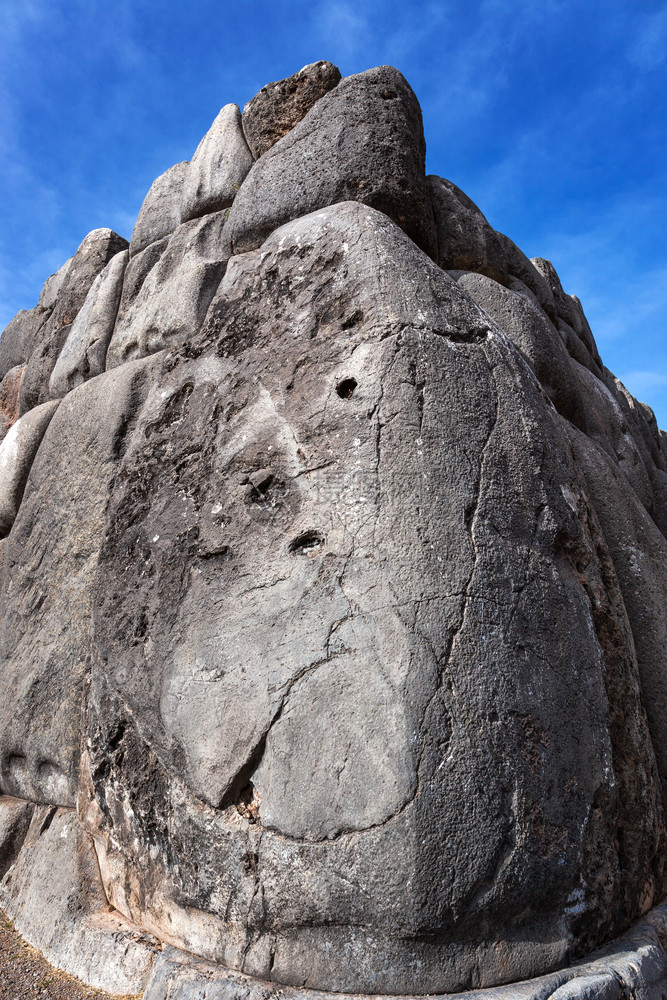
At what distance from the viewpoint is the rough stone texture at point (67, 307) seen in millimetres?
4570

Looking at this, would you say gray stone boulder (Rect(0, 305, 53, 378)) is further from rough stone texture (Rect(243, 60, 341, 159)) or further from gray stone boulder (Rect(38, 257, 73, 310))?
rough stone texture (Rect(243, 60, 341, 159))

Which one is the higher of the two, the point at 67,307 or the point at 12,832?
the point at 67,307

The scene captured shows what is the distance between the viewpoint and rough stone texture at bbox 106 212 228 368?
3.38m

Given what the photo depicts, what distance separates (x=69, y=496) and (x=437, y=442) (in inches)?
75.7

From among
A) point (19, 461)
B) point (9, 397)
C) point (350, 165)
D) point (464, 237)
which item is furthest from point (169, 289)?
point (9, 397)

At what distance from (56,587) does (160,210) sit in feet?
7.66

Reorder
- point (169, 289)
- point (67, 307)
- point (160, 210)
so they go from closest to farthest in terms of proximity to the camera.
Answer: point (169, 289)
point (160, 210)
point (67, 307)

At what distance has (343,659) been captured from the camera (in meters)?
1.93

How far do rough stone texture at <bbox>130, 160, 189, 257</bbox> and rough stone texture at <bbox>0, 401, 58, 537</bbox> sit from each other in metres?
1.11

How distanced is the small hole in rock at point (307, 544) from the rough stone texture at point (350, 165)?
5.31 ft

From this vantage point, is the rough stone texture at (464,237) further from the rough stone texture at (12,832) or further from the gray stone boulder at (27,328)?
the rough stone texture at (12,832)

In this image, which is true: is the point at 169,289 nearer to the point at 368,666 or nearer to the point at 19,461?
the point at 19,461

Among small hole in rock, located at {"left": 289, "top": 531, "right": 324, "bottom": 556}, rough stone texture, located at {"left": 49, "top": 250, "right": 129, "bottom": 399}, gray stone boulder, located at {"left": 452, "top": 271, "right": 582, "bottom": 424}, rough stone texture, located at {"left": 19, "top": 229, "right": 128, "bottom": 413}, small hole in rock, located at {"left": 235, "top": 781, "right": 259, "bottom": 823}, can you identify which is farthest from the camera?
rough stone texture, located at {"left": 19, "top": 229, "right": 128, "bottom": 413}

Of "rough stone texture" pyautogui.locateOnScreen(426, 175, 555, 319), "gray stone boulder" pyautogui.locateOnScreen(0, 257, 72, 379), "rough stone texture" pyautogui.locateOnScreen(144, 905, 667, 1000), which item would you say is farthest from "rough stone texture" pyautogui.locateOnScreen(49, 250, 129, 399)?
"rough stone texture" pyautogui.locateOnScreen(144, 905, 667, 1000)
